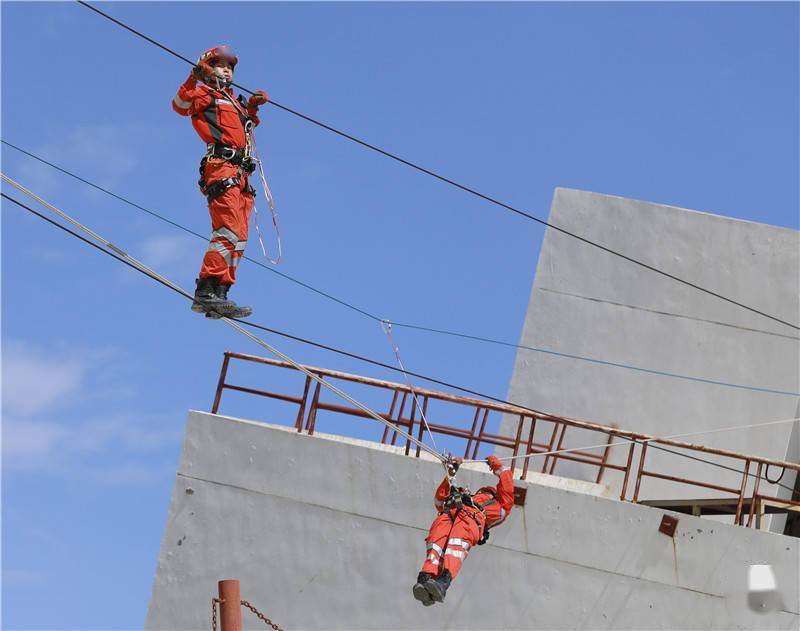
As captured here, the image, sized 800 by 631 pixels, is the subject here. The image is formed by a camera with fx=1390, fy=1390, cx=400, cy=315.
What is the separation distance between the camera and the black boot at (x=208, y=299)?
1130cm

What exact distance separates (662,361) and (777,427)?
5.60 feet

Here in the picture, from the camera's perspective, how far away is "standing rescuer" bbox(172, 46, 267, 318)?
37.3ft

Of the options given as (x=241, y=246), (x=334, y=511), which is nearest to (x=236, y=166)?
(x=241, y=246)

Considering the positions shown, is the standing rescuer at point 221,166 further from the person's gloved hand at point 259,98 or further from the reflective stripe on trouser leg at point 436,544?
the reflective stripe on trouser leg at point 436,544

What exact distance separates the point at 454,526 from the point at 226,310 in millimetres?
2782

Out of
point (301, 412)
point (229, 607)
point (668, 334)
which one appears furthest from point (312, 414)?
point (668, 334)

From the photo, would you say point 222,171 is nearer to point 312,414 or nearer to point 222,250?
point 222,250

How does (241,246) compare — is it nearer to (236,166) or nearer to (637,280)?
(236,166)

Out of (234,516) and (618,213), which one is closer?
(234,516)

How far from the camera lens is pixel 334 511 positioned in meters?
14.7

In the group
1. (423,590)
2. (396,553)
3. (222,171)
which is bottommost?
(423,590)

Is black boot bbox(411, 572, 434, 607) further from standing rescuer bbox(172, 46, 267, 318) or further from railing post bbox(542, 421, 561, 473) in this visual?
railing post bbox(542, 421, 561, 473)

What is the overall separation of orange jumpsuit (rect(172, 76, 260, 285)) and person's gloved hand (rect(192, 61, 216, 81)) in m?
0.06

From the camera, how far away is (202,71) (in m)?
11.5
